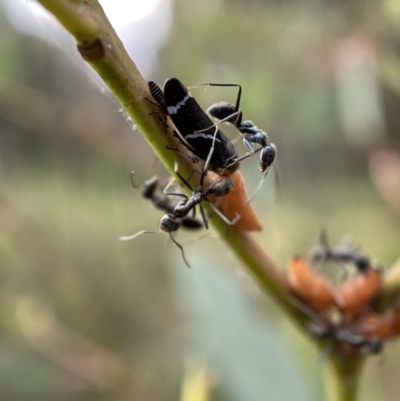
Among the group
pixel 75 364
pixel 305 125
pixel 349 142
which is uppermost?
pixel 75 364

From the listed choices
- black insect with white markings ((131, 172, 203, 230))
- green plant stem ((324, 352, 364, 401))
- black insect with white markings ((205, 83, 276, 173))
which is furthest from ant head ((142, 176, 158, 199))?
green plant stem ((324, 352, 364, 401))

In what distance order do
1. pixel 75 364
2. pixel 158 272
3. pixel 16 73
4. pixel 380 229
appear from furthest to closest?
pixel 158 272 < pixel 380 229 < pixel 16 73 < pixel 75 364

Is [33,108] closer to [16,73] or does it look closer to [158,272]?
[16,73]

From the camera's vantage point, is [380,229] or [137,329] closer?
[380,229]

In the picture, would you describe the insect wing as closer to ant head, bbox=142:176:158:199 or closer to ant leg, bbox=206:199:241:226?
ant leg, bbox=206:199:241:226

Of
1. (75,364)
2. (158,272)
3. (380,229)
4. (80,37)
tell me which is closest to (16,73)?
(75,364)


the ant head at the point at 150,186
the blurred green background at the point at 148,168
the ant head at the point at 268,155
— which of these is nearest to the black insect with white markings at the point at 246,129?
the ant head at the point at 268,155

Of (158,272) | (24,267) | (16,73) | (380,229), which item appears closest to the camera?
(16,73)

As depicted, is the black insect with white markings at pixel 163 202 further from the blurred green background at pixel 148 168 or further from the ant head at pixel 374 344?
the blurred green background at pixel 148 168
